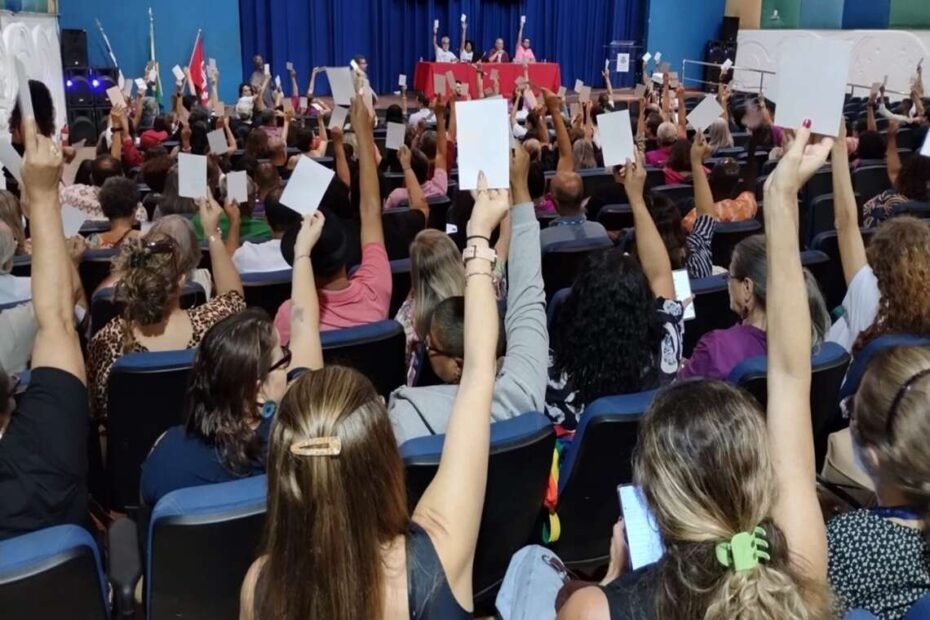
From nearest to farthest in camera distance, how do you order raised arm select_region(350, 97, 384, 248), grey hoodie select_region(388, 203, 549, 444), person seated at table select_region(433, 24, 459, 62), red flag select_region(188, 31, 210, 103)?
1. grey hoodie select_region(388, 203, 549, 444)
2. raised arm select_region(350, 97, 384, 248)
3. red flag select_region(188, 31, 210, 103)
4. person seated at table select_region(433, 24, 459, 62)

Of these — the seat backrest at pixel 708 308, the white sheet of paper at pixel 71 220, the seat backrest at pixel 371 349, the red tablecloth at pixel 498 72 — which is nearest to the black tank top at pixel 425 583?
the seat backrest at pixel 371 349

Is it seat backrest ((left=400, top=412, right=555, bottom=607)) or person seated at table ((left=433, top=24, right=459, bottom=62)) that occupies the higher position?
person seated at table ((left=433, top=24, right=459, bottom=62))

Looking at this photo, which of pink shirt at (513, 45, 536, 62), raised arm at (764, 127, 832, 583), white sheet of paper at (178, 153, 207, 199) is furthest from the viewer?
pink shirt at (513, 45, 536, 62)

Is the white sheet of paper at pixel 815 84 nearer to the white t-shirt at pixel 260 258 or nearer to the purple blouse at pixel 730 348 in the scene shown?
the purple blouse at pixel 730 348

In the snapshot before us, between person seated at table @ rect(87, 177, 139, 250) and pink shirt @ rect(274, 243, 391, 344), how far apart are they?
1.31 m

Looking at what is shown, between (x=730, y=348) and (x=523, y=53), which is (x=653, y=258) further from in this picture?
(x=523, y=53)

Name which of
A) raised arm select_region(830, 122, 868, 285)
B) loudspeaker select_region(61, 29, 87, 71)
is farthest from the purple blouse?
loudspeaker select_region(61, 29, 87, 71)

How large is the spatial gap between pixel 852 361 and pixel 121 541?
2128 millimetres

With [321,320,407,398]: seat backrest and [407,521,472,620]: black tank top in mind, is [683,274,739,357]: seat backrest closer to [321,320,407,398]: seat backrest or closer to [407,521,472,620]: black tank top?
[321,320,407,398]: seat backrest

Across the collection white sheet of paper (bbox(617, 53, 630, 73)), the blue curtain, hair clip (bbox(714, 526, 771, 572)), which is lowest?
hair clip (bbox(714, 526, 771, 572))

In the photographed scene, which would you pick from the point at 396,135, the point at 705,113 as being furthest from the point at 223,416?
the point at 705,113

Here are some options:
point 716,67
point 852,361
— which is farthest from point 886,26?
point 852,361

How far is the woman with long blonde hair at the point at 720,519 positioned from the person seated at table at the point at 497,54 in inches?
637

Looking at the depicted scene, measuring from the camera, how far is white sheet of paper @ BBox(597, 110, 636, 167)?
3.50 metres
